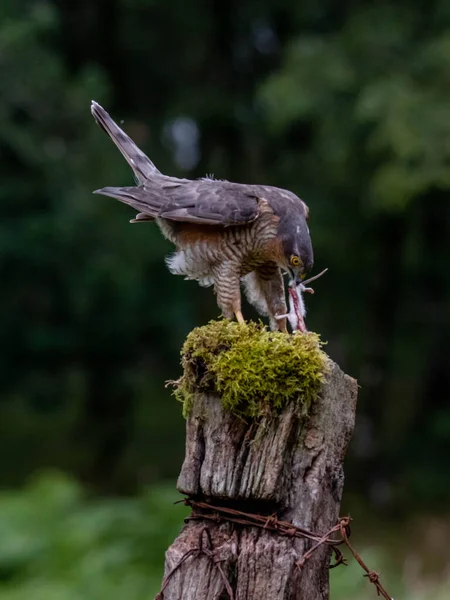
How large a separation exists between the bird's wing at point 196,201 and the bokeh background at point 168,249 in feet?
9.26

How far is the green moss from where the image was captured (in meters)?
2.19

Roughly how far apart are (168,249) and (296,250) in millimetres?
6324

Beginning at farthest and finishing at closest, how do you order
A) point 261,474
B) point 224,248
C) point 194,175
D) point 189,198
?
point 194,175 → point 189,198 → point 224,248 → point 261,474

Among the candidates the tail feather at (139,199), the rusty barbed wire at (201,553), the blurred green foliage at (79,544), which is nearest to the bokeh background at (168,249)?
the blurred green foliage at (79,544)

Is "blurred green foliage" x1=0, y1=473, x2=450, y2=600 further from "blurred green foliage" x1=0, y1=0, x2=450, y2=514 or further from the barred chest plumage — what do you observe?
the barred chest plumage

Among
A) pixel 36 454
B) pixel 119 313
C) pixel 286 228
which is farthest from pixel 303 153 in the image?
pixel 286 228

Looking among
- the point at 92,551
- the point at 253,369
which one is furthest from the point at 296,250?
the point at 92,551

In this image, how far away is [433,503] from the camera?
10953mm

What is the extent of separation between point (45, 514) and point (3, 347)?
3338 millimetres

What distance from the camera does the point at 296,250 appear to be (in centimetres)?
306

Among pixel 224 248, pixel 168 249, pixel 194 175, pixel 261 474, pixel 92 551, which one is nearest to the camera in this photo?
pixel 261 474

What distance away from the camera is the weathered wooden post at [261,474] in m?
2.15

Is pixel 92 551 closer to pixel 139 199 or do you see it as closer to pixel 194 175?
pixel 139 199

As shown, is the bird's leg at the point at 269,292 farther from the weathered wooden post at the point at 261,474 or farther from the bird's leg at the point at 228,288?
the weathered wooden post at the point at 261,474
